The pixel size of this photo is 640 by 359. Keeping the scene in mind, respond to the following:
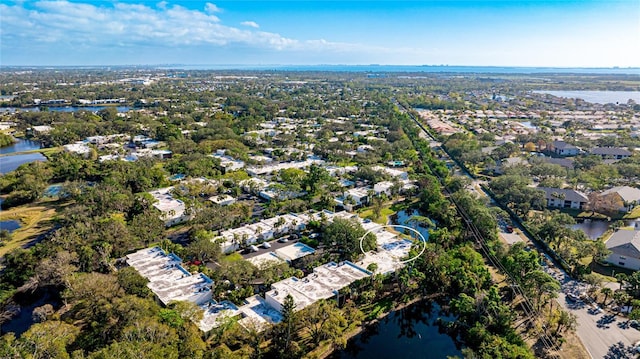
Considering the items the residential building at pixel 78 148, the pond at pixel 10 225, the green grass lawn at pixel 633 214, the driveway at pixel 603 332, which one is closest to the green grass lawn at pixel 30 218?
the pond at pixel 10 225

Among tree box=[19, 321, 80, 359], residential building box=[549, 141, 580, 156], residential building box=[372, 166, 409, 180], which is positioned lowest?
residential building box=[372, 166, 409, 180]

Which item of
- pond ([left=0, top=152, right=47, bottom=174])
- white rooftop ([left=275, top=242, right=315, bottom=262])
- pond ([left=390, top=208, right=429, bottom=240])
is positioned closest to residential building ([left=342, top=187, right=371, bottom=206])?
pond ([left=390, top=208, right=429, bottom=240])

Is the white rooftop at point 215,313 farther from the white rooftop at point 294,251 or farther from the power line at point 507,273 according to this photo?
the power line at point 507,273

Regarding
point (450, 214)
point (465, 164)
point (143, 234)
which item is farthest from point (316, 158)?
point (143, 234)

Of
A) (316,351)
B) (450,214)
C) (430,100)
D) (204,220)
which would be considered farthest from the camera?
(430,100)

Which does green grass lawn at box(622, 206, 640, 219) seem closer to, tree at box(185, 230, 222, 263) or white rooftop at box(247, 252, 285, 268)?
white rooftop at box(247, 252, 285, 268)

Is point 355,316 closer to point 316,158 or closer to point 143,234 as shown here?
point 143,234
